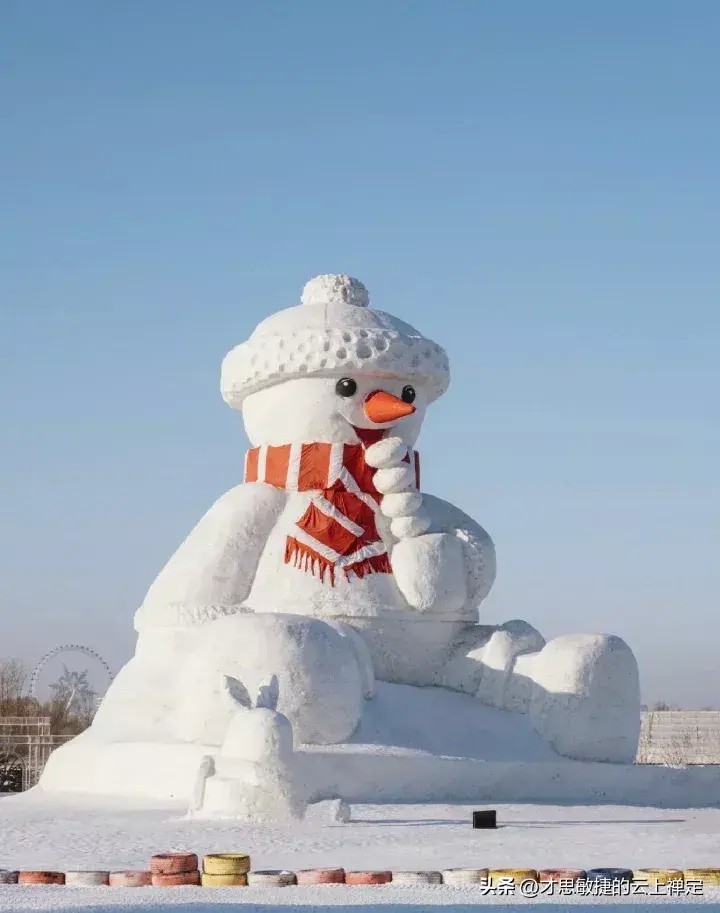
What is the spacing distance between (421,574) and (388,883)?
5237 millimetres

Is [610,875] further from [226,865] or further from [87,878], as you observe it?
[87,878]

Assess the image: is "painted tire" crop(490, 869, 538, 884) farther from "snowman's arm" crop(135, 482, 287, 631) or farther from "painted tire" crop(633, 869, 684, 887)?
"snowman's arm" crop(135, 482, 287, 631)

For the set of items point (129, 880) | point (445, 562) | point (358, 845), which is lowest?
point (129, 880)

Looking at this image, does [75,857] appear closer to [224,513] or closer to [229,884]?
[229,884]

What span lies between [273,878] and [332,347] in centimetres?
Answer: 603

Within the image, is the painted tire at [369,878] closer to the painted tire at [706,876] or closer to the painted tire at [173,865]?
the painted tire at [173,865]

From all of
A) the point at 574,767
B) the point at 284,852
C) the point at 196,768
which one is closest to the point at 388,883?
the point at 284,852

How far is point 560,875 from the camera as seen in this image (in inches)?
259

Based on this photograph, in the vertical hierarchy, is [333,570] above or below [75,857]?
above

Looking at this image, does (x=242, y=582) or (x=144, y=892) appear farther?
(x=242, y=582)

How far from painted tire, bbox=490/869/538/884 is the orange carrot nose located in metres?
5.75

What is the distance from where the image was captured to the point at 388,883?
21.7 feet

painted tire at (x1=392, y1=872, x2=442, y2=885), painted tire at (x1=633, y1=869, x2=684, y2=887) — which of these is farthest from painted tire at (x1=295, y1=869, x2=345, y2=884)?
painted tire at (x1=633, y1=869, x2=684, y2=887)

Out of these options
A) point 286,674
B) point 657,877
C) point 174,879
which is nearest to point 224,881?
point 174,879
